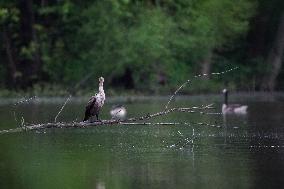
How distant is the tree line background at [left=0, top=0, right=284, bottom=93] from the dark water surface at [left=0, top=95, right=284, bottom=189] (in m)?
15.2

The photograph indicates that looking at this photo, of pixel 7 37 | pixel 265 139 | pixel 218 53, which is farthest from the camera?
pixel 218 53

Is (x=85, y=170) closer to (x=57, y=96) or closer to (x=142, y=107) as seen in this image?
(x=142, y=107)

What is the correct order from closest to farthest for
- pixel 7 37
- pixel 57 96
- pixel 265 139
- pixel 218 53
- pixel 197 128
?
pixel 265 139, pixel 197 128, pixel 57 96, pixel 7 37, pixel 218 53

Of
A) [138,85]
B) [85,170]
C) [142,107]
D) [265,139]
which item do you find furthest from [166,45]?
[85,170]

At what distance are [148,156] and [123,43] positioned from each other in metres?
25.6

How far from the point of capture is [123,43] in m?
45.3

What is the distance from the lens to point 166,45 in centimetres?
4653

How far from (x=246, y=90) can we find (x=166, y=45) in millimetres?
4050

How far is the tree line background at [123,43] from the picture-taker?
45.2m

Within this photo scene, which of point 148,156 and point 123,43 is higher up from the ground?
point 123,43

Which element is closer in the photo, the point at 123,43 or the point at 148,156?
the point at 148,156

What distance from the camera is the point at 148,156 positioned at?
20.0m

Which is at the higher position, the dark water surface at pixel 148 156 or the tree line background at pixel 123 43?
the tree line background at pixel 123 43

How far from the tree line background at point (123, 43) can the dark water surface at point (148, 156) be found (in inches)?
599
